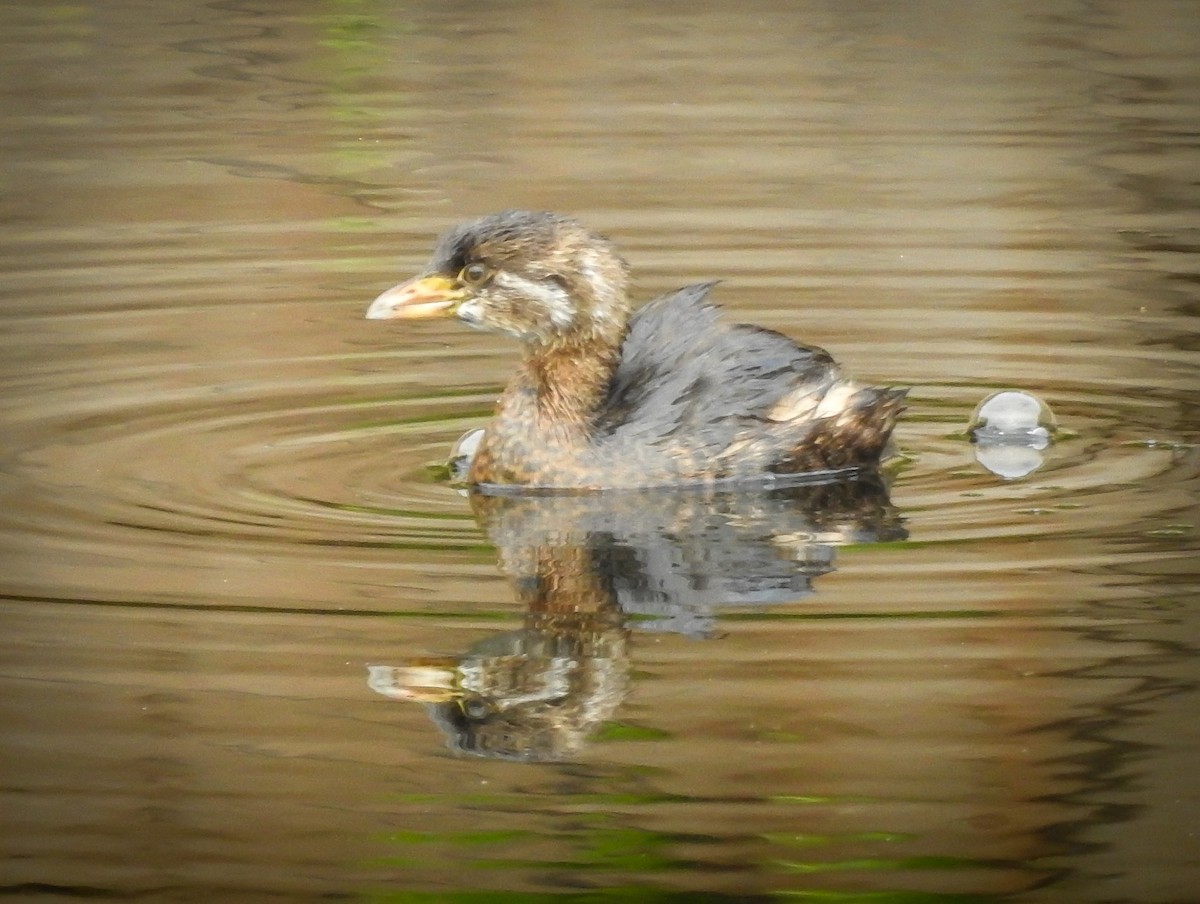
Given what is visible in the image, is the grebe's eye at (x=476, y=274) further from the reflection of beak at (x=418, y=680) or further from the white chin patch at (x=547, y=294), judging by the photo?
the reflection of beak at (x=418, y=680)

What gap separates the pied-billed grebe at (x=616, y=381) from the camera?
816 cm

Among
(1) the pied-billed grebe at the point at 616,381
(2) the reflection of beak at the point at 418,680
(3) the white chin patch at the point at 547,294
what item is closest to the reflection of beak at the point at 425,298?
(1) the pied-billed grebe at the point at 616,381

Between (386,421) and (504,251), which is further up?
(504,251)

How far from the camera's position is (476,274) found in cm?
838

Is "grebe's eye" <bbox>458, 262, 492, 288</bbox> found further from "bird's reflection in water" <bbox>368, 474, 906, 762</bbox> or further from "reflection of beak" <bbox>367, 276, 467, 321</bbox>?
"bird's reflection in water" <bbox>368, 474, 906, 762</bbox>

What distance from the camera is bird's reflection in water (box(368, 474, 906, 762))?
579 cm

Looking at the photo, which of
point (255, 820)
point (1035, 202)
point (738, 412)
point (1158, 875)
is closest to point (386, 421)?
point (738, 412)

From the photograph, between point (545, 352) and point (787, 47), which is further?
point (787, 47)

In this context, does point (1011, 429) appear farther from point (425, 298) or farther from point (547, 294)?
point (425, 298)

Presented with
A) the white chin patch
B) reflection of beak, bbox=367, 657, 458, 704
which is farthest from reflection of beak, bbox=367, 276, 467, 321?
reflection of beak, bbox=367, 657, 458, 704

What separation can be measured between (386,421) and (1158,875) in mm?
4624

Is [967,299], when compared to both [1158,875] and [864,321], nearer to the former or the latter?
[864,321]

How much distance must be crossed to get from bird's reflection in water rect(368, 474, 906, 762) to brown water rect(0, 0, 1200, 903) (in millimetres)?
20

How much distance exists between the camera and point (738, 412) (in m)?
8.19
